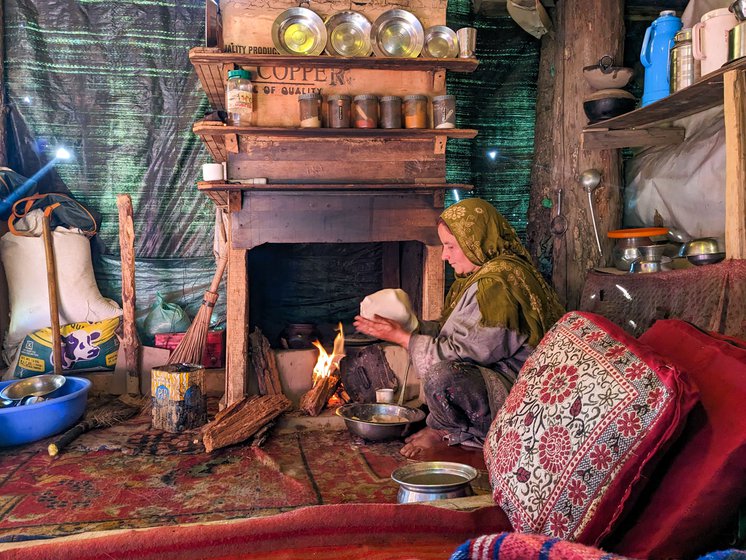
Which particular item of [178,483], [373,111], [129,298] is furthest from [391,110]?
[178,483]

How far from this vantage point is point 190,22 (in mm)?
5102

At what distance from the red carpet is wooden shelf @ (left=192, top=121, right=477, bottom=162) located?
268 cm

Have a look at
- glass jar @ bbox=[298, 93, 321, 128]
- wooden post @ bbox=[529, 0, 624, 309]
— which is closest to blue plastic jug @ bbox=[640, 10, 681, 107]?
wooden post @ bbox=[529, 0, 624, 309]

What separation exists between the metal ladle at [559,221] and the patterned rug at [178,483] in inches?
84.7

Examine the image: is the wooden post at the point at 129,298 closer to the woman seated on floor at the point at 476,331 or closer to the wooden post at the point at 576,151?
the woman seated on floor at the point at 476,331

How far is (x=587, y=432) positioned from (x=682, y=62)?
255 centimetres

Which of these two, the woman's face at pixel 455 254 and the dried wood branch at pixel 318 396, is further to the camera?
the dried wood branch at pixel 318 396

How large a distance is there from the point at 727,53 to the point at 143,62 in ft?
13.6

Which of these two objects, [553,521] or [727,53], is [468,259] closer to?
[727,53]

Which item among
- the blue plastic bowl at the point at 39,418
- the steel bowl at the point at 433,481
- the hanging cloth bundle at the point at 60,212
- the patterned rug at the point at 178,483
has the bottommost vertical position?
the patterned rug at the point at 178,483

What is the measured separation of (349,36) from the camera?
4.16 m

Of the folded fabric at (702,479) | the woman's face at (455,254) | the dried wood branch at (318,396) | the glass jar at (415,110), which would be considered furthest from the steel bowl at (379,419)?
the folded fabric at (702,479)

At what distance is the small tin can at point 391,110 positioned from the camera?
13.6ft

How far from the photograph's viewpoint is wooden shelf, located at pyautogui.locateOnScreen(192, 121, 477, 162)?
4.02 meters
